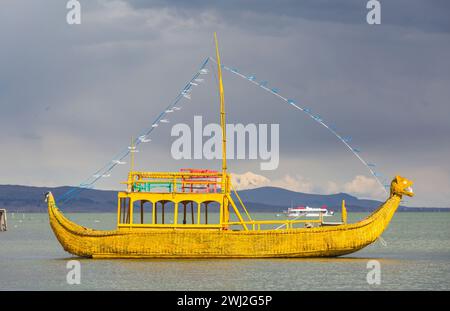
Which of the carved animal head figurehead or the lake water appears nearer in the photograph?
the lake water

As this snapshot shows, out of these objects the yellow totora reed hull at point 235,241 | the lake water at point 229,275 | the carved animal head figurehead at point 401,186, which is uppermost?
the carved animal head figurehead at point 401,186

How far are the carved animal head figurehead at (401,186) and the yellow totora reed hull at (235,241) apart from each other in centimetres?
39

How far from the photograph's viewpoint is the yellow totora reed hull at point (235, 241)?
52.3 meters

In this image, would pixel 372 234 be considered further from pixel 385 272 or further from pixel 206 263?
pixel 206 263

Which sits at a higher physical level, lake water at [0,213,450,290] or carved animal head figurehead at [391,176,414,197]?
carved animal head figurehead at [391,176,414,197]

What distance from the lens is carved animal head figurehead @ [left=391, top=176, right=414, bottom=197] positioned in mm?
53719

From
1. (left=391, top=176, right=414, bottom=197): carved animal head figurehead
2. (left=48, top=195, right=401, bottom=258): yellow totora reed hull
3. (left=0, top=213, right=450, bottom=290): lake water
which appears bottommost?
(left=0, top=213, right=450, bottom=290): lake water

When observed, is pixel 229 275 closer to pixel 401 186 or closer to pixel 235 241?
pixel 235 241

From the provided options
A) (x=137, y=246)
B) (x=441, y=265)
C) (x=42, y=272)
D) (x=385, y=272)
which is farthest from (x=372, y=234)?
(x=42, y=272)

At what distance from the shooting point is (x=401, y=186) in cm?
5381

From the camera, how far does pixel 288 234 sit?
5272 centimetres

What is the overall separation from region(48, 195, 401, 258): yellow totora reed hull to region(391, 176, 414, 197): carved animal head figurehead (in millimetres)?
389

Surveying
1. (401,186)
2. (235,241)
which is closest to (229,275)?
(235,241)
